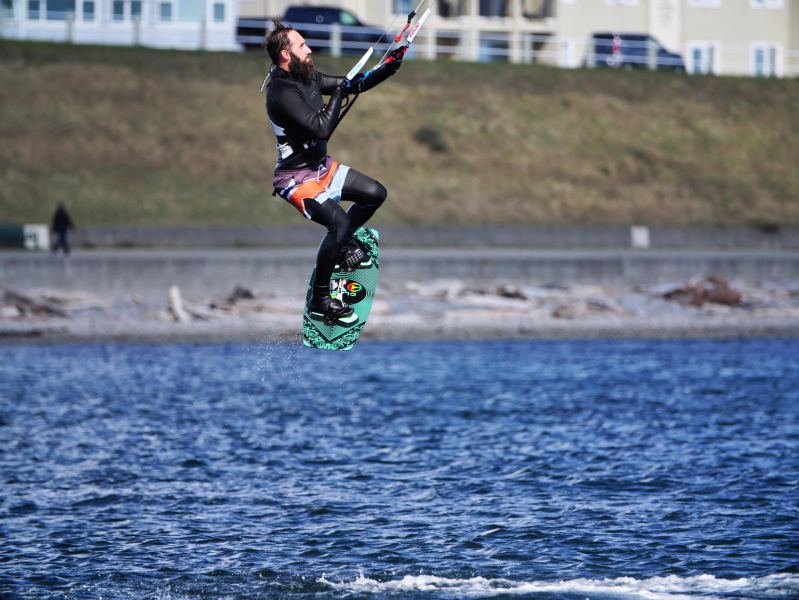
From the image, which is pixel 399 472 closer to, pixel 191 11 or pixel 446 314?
pixel 446 314

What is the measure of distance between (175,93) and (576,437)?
1385 inches

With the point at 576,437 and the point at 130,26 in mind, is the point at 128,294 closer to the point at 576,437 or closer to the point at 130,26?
the point at 576,437

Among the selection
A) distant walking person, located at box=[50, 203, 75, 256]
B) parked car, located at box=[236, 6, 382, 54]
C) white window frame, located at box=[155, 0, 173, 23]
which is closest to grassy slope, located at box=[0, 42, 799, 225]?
A: parked car, located at box=[236, 6, 382, 54]

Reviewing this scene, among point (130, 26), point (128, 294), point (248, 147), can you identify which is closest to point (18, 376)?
point (128, 294)

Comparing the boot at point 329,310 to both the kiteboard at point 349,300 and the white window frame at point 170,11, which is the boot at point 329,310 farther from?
the white window frame at point 170,11

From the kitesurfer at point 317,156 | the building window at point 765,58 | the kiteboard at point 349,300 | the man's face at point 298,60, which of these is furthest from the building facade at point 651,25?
the man's face at point 298,60

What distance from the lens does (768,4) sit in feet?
238

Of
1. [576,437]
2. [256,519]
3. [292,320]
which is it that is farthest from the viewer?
[292,320]

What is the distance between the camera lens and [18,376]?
28.4m

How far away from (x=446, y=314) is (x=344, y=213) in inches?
869

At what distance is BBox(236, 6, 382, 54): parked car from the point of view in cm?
5672

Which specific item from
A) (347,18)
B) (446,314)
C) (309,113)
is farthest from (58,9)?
(309,113)

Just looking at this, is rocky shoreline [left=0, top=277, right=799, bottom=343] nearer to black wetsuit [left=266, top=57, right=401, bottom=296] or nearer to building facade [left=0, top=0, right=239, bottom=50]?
black wetsuit [left=266, top=57, right=401, bottom=296]

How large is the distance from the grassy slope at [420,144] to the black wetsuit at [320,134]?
1349 inches
